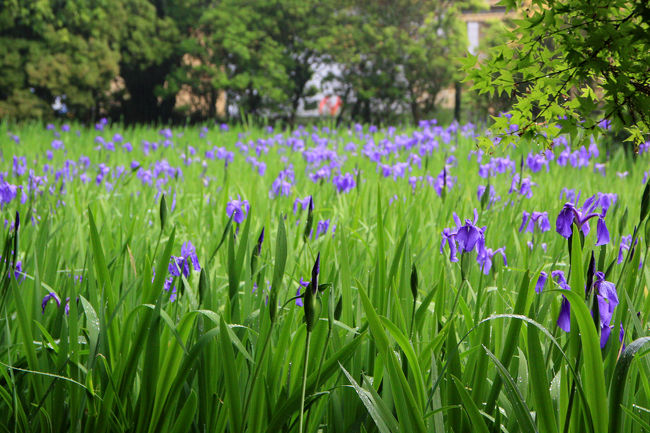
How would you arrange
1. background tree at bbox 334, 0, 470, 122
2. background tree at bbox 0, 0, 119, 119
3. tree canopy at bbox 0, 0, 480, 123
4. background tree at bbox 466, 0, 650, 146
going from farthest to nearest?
background tree at bbox 334, 0, 470, 122 < tree canopy at bbox 0, 0, 480, 123 < background tree at bbox 0, 0, 119, 119 < background tree at bbox 466, 0, 650, 146

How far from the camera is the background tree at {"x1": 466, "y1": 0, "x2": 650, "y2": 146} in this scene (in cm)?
130

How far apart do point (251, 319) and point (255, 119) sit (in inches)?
469

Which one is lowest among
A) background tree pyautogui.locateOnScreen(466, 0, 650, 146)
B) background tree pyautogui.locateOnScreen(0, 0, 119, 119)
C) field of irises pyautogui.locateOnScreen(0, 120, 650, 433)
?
field of irises pyautogui.locateOnScreen(0, 120, 650, 433)

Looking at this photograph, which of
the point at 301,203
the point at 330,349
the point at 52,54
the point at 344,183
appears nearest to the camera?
the point at 330,349

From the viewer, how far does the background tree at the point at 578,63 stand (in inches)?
51.3

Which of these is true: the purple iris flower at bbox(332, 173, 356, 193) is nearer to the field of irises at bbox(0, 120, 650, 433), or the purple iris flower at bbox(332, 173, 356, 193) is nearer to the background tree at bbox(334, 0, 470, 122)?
the field of irises at bbox(0, 120, 650, 433)

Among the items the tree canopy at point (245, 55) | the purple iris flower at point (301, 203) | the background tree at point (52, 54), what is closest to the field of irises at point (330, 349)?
the purple iris flower at point (301, 203)

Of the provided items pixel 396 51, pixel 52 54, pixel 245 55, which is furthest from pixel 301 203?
pixel 396 51

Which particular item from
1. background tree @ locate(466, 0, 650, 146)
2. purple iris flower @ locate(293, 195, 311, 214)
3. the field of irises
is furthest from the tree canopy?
background tree @ locate(466, 0, 650, 146)

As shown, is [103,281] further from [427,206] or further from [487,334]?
[427,206]

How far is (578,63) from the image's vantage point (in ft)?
4.52

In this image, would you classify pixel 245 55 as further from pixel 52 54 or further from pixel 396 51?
pixel 52 54

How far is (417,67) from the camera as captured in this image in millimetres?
14555

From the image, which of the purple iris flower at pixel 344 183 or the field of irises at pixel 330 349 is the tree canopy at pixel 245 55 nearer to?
the purple iris flower at pixel 344 183
